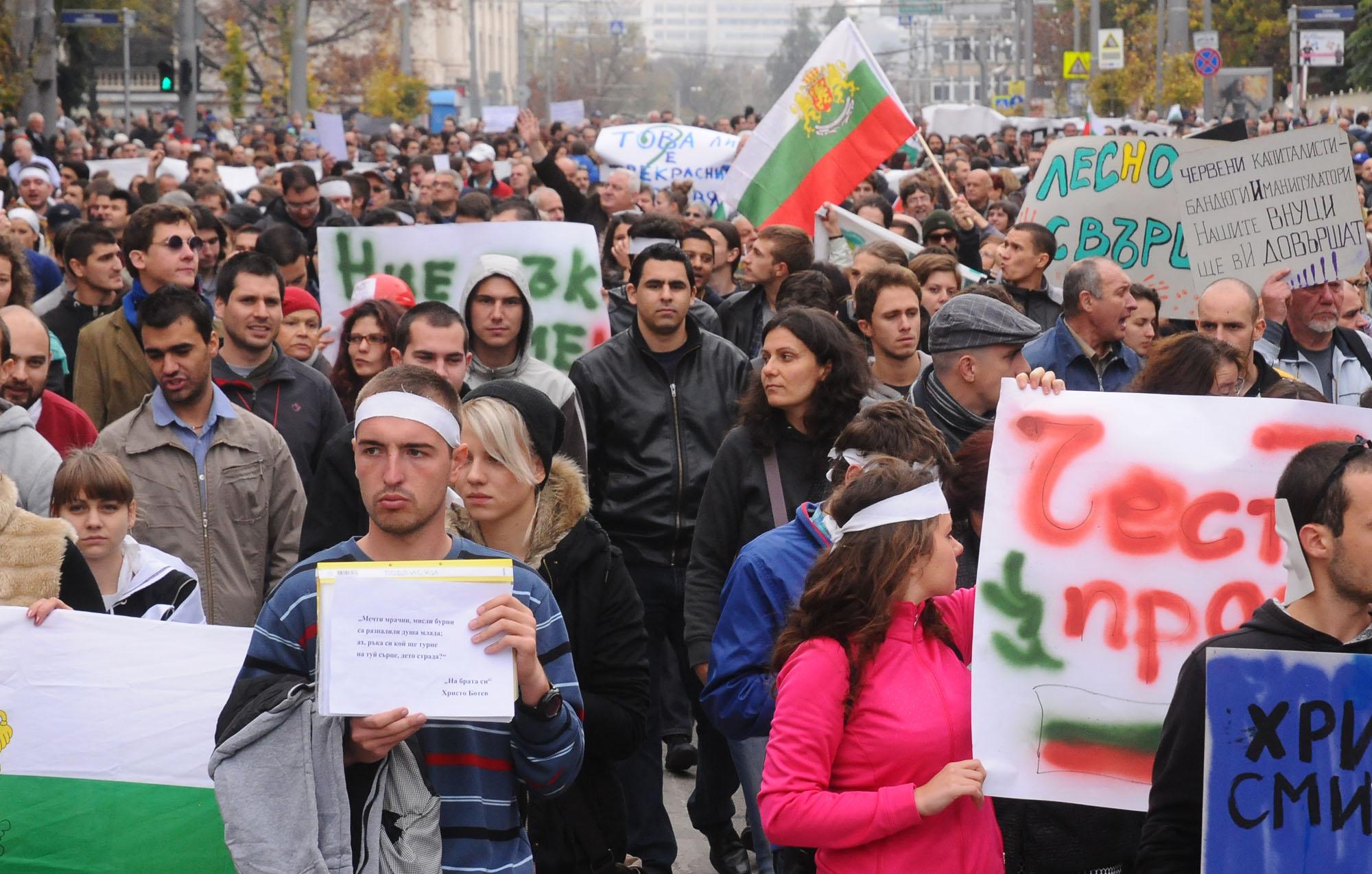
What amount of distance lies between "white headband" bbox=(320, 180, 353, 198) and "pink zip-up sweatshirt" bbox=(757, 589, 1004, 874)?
1086 centimetres

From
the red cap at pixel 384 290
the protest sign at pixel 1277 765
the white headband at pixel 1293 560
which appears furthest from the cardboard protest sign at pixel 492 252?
the protest sign at pixel 1277 765

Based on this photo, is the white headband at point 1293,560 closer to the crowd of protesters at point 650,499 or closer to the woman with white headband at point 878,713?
the crowd of protesters at point 650,499

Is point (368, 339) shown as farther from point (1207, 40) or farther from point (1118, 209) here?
point (1207, 40)

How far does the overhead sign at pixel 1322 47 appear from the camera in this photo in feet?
126

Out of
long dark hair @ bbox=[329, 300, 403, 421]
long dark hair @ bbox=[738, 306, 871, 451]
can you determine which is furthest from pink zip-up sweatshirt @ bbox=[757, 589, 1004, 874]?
long dark hair @ bbox=[329, 300, 403, 421]

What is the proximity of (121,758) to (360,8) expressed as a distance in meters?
73.8

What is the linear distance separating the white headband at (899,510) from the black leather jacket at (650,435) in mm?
2674

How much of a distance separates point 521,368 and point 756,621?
2.22 m

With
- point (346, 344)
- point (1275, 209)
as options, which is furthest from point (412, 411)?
point (1275, 209)

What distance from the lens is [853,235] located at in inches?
405

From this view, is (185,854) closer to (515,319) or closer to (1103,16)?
(515,319)

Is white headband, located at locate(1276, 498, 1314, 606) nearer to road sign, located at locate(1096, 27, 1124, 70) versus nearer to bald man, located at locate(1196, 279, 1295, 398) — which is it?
bald man, located at locate(1196, 279, 1295, 398)

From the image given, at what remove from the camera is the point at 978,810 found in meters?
3.37

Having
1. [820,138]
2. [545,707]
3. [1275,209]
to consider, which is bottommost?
[545,707]
